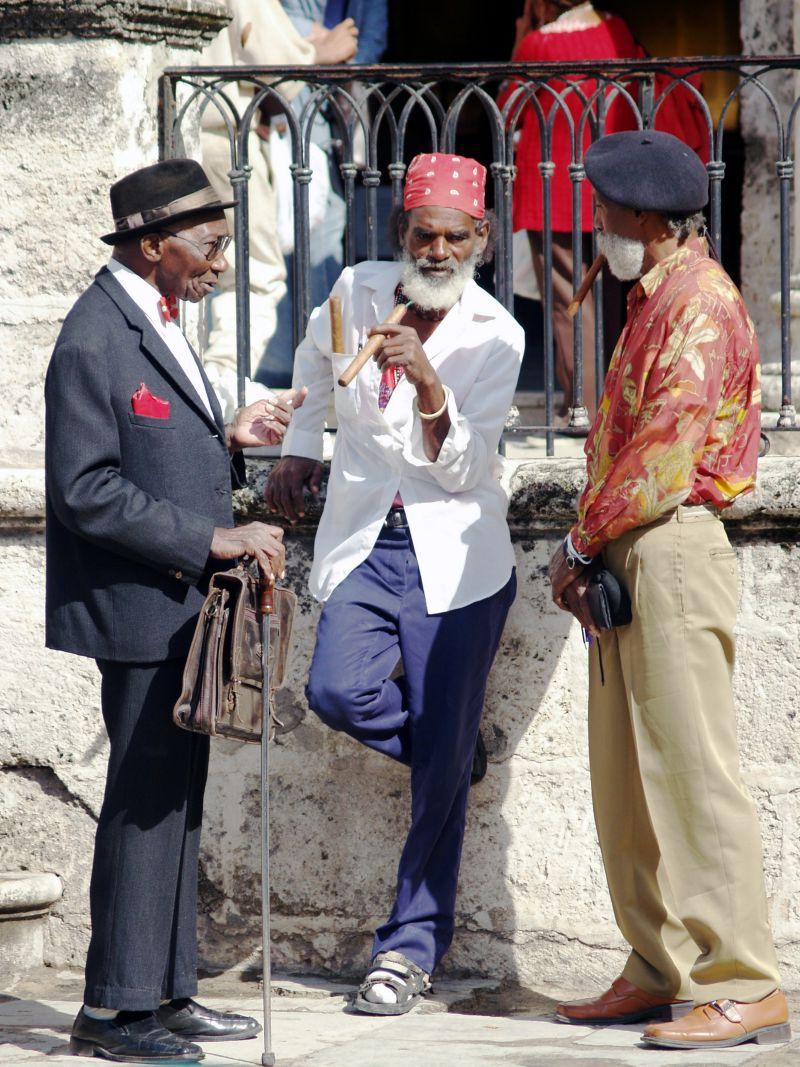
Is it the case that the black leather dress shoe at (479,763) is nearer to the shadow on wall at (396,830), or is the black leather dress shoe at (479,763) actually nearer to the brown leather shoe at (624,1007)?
the shadow on wall at (396,830)

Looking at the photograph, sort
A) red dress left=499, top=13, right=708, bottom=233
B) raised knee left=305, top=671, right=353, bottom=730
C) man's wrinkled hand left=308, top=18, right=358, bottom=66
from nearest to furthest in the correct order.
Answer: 1. raised knee left=305, top=671, right=353, bottom=730
2. red dress left=499, top=13, right=708, bottom=233
3. man's wrinkled hand left=308, top=18, right=358, bottom=66

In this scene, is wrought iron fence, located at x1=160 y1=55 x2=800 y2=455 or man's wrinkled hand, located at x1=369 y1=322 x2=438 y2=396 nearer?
man's wrinkled hand, located at x1=369 y1=322 x2=438 y2=396

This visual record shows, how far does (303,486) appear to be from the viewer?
4594 millimetres

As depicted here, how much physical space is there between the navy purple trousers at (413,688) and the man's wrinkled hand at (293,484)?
35cm

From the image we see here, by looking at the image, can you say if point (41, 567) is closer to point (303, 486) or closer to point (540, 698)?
point (303, 486)

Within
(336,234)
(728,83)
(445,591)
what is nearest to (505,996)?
(445,591)

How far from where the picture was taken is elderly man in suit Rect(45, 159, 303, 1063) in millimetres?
3754

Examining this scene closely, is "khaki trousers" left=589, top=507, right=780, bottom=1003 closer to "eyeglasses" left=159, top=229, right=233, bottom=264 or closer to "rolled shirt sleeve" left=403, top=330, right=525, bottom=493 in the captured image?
"rolled shirt sleeve" left=403, top=330, right=525, bottom=493

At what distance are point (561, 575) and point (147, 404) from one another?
3.38ft

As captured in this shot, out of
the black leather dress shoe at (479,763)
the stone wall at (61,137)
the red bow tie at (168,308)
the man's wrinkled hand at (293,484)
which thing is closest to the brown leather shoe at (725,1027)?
the black leather dress shoe at (479,763)

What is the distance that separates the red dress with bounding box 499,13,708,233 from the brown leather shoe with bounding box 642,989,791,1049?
3.12 metres

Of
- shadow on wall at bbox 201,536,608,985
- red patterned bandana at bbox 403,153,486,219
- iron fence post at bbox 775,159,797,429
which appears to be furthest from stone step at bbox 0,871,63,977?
iron fence post at bbox 775,159,797,429

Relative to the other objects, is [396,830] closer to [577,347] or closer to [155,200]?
[577,347]

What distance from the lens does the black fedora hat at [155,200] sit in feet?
12.7
